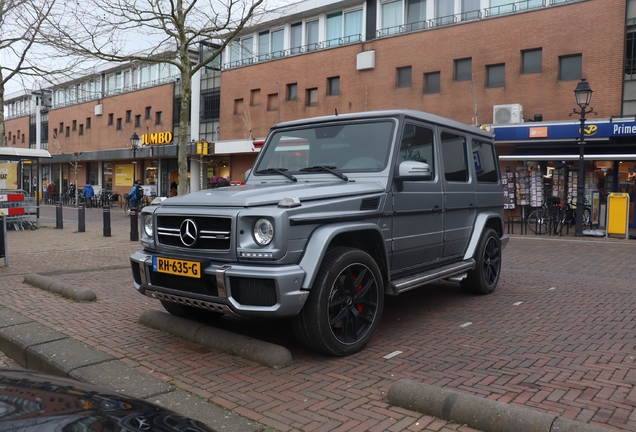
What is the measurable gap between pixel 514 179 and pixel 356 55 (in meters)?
10.3

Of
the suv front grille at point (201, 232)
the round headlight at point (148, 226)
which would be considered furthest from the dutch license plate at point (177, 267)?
the round headlight at point (148, 226)

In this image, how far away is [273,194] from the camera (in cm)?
422

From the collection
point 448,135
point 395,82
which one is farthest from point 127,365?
point 395,82

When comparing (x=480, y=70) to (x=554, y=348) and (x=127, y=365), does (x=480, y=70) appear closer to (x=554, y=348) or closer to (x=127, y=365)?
(x=554, y=348)

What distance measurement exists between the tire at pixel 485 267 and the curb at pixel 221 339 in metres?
3.31

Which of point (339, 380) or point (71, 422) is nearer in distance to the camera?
point (71, 422)

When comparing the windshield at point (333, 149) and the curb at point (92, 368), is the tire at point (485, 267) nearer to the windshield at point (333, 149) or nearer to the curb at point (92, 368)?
the windshield at point (333, 149)

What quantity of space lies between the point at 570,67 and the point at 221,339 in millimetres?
20775

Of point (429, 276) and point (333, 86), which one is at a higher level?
point (333, 86)

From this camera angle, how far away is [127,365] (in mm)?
4137

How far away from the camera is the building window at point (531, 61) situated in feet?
71.4

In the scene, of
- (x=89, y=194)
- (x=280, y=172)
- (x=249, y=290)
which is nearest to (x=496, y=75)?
(x=280, y=172)

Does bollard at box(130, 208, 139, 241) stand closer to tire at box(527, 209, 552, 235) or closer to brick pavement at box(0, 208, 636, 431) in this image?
brick pavement at box(0, 208, 636, 431)

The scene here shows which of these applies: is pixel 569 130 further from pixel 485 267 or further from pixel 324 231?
pixel 324 231
